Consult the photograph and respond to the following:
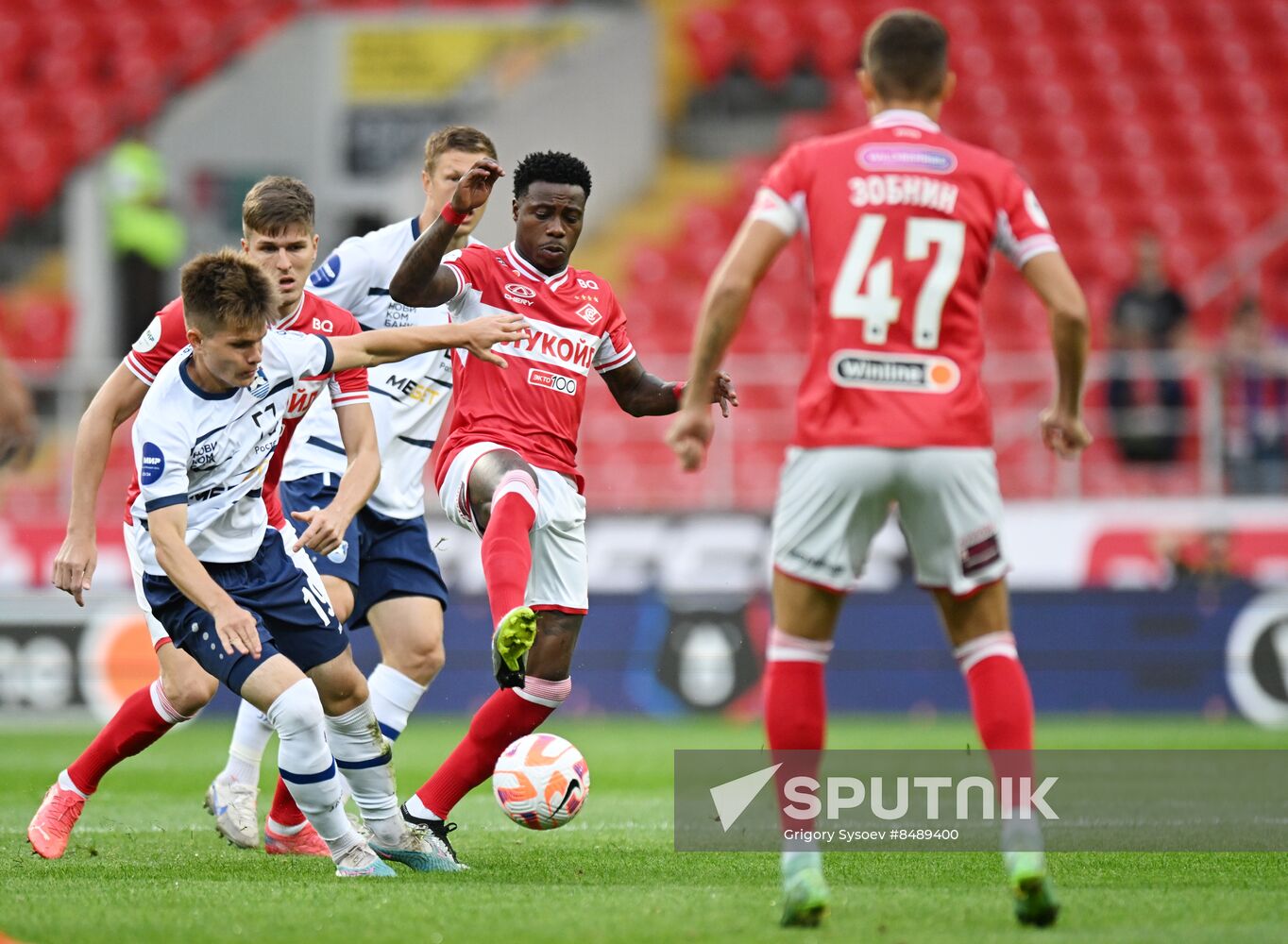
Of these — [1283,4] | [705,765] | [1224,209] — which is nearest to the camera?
[705,765]

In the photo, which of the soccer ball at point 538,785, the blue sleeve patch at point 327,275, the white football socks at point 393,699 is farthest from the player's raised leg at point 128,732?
the blue sleeve patch at point 327,275

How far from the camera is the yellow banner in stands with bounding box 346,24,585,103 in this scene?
21.0 meters

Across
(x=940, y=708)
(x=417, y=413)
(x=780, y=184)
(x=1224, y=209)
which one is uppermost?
(x=1224, y=209)

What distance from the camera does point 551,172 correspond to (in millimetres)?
6613

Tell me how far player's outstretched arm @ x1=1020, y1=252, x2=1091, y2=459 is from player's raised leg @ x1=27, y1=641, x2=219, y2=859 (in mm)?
3153

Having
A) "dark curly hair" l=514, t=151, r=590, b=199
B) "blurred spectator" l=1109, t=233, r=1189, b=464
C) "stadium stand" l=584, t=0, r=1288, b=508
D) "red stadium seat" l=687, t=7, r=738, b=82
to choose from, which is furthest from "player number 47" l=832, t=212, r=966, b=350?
"red stadium seat" l=687, t=7, r=738, b=82

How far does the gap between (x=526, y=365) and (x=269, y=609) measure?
4.34ft

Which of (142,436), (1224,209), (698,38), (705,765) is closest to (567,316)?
(142,436)

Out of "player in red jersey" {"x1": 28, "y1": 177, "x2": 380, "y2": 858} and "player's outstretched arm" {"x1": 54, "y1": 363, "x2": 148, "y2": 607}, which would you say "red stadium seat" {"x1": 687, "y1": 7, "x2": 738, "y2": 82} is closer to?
"player in red jersey" {"x1": 28, "y1": 177, "x2": 380, "y2": 858}

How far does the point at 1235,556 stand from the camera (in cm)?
1393

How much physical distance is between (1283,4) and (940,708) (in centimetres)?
1104

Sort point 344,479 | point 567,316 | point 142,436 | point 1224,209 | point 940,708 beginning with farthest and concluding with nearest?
point 1224,209 → point 940,708 → point 567,316 → point 344,479 → point 142,436

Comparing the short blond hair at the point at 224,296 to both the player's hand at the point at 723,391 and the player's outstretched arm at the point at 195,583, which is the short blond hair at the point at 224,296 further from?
the player's hand at the point at 723,391

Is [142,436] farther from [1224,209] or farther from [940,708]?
[1224,209]
